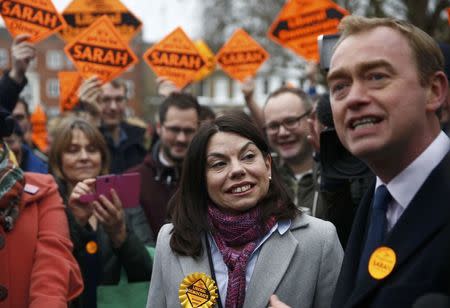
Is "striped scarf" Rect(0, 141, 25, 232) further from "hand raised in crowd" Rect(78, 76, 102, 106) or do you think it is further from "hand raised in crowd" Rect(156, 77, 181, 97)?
"hand raised in crowd" Rect(156, 77, 181, 97)

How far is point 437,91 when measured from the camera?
1.94 metres

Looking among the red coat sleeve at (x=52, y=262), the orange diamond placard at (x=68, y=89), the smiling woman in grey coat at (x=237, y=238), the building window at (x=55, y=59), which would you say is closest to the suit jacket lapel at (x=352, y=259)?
the smiling woman in grey coat at (x=237, y=238)

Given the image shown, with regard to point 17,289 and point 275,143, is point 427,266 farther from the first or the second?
point 275,143

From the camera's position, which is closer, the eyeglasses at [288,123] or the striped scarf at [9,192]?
the striped scarf at [9,192]

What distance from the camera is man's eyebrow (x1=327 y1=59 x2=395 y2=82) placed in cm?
186

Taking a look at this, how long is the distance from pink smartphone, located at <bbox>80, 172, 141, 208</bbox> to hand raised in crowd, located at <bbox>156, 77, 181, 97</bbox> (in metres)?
2.48

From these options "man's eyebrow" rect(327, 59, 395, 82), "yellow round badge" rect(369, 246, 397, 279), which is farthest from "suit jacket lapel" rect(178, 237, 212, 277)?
"man's eyebrow" rect(327, 59, 395, 82)

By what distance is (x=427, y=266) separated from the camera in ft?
5.78

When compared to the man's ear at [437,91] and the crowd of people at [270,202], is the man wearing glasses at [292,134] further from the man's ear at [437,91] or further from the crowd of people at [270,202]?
the man's ear at [437,91]

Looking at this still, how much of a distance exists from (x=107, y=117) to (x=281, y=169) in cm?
240

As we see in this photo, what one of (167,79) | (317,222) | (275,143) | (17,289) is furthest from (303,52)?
(17,289)

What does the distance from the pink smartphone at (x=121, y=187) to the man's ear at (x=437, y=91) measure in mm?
2315

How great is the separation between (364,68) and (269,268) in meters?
1.23

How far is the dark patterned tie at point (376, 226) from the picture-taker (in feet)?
6.48
